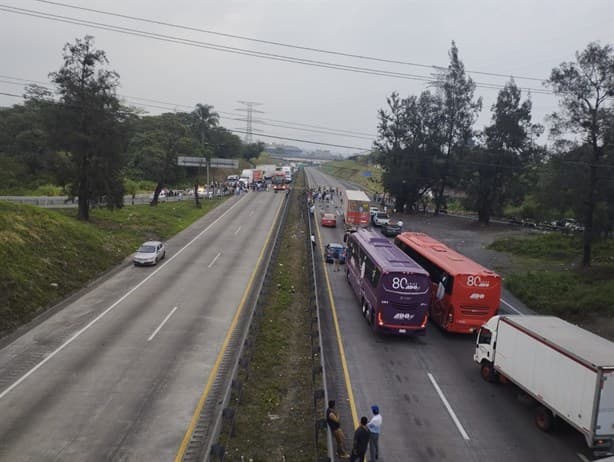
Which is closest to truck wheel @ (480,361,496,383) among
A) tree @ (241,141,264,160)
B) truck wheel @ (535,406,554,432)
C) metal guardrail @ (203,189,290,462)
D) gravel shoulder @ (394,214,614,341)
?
truck wheel @ (535,406,554,432)

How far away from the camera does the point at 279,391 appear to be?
16234 mm

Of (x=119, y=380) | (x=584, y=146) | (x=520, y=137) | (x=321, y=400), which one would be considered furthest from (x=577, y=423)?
(x=520, y=137)

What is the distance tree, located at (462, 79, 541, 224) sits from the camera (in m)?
53.0

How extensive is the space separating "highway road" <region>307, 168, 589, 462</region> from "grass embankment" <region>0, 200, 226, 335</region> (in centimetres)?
1439

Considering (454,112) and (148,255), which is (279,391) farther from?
(454,112)

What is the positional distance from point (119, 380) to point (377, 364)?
9468mm

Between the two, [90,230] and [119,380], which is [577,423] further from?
[90,230]

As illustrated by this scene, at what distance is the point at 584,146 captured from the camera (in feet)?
110

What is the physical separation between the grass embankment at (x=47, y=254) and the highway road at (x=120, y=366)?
1.19m

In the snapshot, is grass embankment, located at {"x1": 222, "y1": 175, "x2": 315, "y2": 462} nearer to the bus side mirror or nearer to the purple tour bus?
the purple tour bus

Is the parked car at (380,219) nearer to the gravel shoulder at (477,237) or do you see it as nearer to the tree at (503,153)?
the gravel shoulder at (477,237)

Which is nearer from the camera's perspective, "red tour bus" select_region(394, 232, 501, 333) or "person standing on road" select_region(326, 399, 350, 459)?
"person standing on road" select_region(326, 399, 350, 459)

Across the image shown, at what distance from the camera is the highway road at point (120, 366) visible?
12898 millimetres

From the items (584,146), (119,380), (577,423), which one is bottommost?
(119,380)
